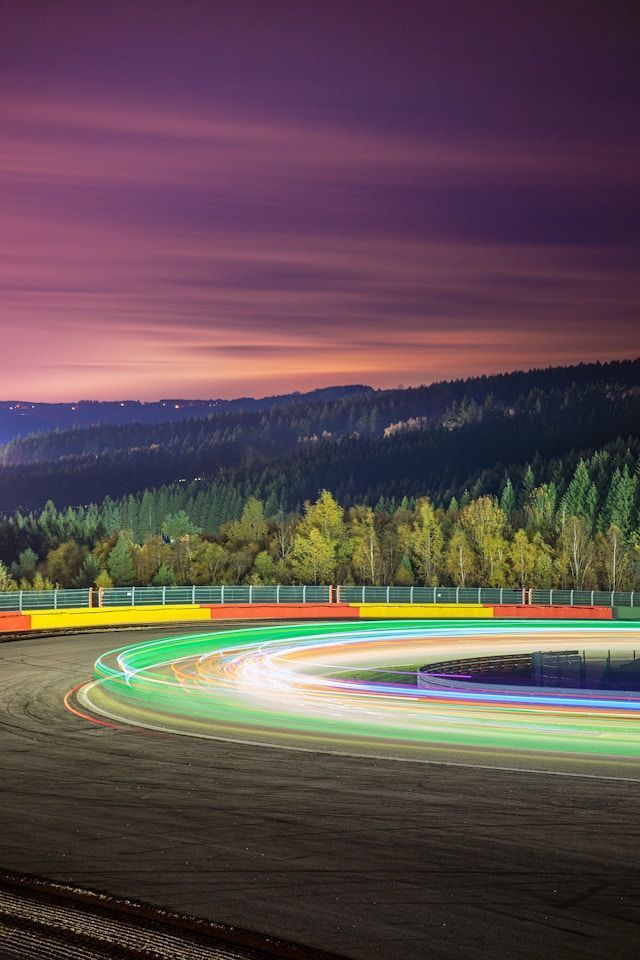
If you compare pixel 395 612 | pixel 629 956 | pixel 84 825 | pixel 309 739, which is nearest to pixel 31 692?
pixel 309 739

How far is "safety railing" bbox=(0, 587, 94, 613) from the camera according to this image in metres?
44.5

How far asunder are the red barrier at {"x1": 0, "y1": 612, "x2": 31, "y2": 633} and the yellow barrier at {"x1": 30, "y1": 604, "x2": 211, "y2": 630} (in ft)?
0.78

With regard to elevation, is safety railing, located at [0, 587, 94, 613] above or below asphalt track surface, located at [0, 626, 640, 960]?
above

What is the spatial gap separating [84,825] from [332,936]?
410cm

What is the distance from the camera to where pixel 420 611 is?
2056 inches

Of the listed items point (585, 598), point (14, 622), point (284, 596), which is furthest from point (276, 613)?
point (585, 598)

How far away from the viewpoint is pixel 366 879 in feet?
31.8

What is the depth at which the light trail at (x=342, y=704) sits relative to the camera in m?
17.1

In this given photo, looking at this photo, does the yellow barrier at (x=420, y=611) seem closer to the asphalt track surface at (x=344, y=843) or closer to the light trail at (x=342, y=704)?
the light trail at (x=342, y=704)

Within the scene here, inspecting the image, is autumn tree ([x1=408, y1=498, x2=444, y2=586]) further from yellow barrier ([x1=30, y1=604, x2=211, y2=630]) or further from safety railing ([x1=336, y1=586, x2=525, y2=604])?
yellow barrier ([x1=30, y1=604, x2=211, y2=630])

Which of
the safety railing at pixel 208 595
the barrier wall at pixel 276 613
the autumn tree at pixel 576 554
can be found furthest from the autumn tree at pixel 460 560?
the barrier wall at pixel 276 613

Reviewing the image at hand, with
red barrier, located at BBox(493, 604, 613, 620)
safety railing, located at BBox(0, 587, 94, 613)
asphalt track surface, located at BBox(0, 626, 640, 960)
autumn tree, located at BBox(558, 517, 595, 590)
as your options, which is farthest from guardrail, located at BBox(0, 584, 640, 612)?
autumn tree, located at BBox(558, 517, 595, 590)

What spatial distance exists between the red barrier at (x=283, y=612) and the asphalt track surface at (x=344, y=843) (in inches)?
1196

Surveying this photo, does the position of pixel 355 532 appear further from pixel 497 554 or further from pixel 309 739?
pixel 309 739
